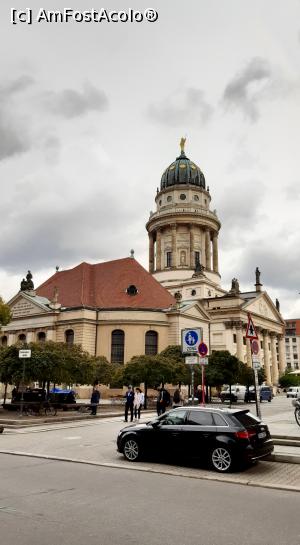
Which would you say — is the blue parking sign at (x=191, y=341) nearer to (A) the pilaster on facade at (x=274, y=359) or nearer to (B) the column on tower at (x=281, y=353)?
(A) the pilaster on facade at (x=274, y=359)

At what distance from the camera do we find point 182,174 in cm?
8544

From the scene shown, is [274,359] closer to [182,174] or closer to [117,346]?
[182,174]

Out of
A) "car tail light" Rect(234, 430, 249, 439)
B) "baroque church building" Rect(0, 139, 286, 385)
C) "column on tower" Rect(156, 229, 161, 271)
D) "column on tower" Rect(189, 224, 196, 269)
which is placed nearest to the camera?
"car tail light" Rect(234, 430, 249, 439)

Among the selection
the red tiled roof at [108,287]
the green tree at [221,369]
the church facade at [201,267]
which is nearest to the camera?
the green tree at [221,369]

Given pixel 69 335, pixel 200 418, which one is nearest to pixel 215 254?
pixel 69 335

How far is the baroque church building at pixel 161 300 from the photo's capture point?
2016 inches

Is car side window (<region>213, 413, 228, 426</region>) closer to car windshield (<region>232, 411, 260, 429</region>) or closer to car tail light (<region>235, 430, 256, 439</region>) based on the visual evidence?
car windshield (<region>232, 411, 260, 429</region>)

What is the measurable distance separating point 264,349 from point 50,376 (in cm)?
5900

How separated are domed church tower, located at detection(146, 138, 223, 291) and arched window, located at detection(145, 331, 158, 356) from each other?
26239 millimetres

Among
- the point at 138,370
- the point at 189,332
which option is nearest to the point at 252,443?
the point at 189,332

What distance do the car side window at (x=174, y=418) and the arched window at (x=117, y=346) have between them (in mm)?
39171

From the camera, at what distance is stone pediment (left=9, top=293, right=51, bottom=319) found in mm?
54775

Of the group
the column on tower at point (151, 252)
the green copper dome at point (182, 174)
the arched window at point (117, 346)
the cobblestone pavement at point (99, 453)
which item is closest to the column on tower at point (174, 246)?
the column on tower at point (151, 252)

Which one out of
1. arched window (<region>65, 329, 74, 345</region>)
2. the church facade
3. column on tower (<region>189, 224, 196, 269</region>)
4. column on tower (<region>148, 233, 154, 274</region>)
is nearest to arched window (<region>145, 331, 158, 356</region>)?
arched window (<region>65, 329, 74, 345</region>)
